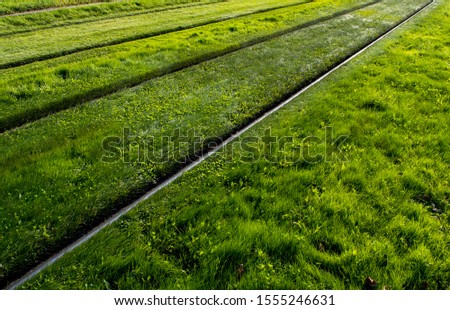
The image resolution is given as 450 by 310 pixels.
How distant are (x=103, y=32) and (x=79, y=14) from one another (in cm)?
461

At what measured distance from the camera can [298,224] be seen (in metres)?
4.27

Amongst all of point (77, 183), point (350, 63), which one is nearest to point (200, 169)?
point (77, 183)

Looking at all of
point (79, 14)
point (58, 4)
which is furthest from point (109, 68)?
point (58, 4)

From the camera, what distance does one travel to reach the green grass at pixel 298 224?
11.7 feet

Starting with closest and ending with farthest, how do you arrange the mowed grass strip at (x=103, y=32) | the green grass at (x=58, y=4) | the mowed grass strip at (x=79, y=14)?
1. the mowed grass strip at (x=103, y=32)
2. the mowed grass strip at (x=79, y=14)
3. the green grass at (x=58, y=4)

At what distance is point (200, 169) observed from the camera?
5523mm

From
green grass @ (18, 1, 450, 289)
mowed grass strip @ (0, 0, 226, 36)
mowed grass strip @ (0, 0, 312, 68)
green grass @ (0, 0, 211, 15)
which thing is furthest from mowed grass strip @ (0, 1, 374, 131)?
green grass @ (0, 0, 211, 15)

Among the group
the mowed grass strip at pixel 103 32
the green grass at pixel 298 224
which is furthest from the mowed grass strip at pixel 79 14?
the green grass at pixel 298 224

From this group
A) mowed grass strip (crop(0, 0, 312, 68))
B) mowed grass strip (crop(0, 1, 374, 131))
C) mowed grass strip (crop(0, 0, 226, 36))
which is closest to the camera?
mowed grass strip (crop(0, 1, 374, 131))

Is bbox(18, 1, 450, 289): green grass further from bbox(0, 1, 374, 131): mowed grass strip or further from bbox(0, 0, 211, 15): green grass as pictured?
bbox(0, 0, 211, 15): green grass

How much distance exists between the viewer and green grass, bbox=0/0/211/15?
17.0m

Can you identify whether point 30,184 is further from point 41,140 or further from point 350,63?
point 350,63

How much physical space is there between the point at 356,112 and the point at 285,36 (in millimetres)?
8390

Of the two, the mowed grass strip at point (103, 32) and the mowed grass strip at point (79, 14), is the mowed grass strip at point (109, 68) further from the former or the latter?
the mowed grass strip at point (79, 14)
